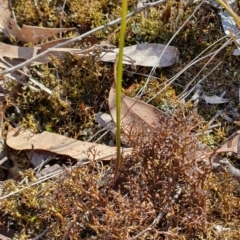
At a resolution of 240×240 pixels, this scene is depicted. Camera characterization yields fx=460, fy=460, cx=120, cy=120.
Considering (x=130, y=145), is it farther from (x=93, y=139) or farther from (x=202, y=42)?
A: (x=202, y=42)

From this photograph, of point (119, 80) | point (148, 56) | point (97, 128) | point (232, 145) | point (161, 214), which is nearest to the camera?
point (119, 80)

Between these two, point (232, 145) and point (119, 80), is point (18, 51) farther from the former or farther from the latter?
point (232, 145)

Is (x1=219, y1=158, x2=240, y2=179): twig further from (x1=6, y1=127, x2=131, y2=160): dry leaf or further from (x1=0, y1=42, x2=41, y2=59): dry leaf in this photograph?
(x1=0, y1=42, x2=41, y2=59): dry leaf

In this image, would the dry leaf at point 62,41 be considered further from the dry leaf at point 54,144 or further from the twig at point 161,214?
the twig at point 161,214

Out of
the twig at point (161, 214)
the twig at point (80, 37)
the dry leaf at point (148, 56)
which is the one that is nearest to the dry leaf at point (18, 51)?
the twig at point (80, 37)

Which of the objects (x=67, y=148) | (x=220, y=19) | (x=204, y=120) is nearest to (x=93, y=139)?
(x=67, y=148)

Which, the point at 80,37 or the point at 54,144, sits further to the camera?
the point at 80,37

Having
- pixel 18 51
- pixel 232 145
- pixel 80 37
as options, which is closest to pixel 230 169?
pixel 232 145
